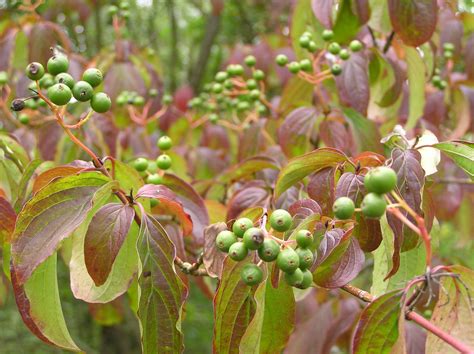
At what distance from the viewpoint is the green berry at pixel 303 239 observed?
39.9 inches

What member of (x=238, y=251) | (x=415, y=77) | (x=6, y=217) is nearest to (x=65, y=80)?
(x=6, y=217)

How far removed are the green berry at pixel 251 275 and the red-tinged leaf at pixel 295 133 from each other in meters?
0.93

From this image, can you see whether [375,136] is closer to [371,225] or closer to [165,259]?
[371,225]

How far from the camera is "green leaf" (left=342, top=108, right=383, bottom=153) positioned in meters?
1.90

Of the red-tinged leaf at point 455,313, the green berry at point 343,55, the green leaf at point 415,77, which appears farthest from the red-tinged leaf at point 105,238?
the green leaf at point 415,77

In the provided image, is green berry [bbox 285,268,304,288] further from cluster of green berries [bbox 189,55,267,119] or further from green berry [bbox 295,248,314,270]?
cluster of green berries [bbox 189,55,267,119]

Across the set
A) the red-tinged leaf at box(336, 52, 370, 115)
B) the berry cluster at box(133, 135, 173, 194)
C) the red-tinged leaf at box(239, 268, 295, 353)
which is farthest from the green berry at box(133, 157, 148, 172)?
the red-tinged leaf at box(336, 52, 370, 115)

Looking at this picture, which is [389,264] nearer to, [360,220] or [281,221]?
[360,220]

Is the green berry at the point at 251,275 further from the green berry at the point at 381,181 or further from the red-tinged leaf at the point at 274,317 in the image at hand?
the green berry at the point at 381,181

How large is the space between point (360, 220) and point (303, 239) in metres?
0.24

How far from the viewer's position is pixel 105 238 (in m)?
1.16

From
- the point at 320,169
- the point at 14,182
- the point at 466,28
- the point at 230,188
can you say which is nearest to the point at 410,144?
the point at 320,169

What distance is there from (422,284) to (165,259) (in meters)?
0.48

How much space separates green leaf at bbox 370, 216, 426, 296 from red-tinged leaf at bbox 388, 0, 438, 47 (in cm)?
77
